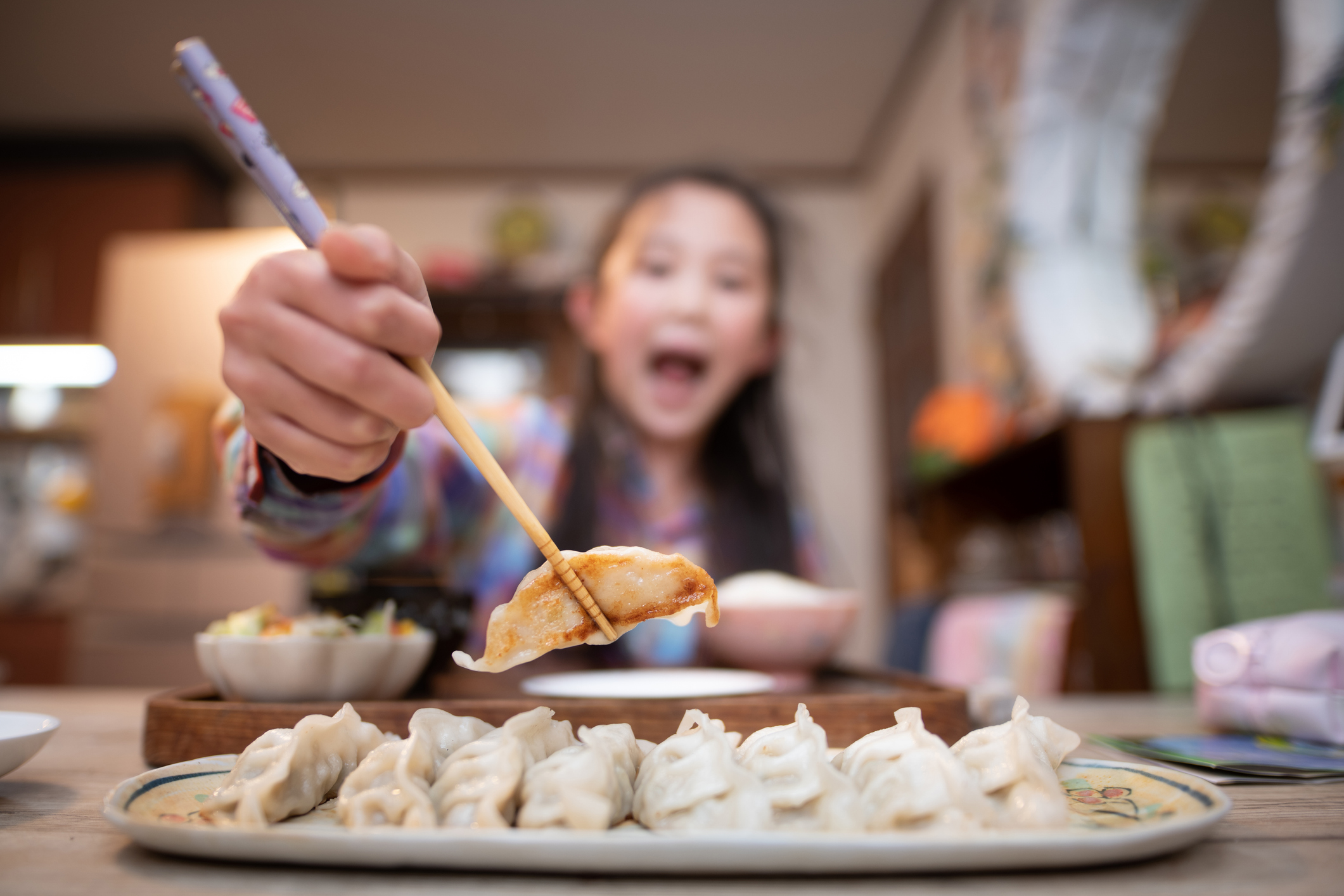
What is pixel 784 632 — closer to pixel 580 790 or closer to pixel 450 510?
pixel 580 790

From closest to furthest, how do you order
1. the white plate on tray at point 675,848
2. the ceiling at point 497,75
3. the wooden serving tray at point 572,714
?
1. the white plate on tray at point 675,848
2. the wooden serving tray at point 572,714
3. the ceiling at point 497,75

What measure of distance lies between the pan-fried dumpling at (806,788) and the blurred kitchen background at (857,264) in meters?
0.50

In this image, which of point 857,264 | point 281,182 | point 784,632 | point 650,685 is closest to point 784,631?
point 784,632

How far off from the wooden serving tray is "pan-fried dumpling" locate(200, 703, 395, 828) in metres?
0.15

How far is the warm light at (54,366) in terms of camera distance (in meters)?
3.84

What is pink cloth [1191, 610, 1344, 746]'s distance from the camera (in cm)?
71

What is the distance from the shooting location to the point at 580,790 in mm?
425

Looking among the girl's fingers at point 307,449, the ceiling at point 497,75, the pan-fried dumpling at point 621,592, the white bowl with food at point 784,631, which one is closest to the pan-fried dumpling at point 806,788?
the pan-fried dumpling at point 621,592

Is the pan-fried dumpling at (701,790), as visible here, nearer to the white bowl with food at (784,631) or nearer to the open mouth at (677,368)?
the white bowl with food at (784,631)

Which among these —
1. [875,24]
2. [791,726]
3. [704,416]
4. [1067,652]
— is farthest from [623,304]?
[875,24]

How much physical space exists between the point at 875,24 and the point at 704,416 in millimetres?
2238

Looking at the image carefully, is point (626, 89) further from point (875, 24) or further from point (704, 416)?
point (704, 416)

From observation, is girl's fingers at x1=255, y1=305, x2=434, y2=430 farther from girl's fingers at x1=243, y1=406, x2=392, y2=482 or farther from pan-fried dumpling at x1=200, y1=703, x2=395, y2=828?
pan-fried dumpling at x1=200, y1=703, x2=395, y2=828

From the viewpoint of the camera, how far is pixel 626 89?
3.58 metres
